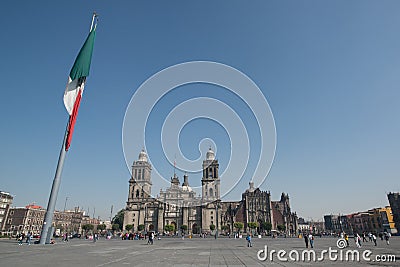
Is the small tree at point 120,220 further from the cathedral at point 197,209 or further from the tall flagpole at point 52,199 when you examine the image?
the tall flagpole at point 52,199

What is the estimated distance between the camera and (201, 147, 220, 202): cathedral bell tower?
96637 mm

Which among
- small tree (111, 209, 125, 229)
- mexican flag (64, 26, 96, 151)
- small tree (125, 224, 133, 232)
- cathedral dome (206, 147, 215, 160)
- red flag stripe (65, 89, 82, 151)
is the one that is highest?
cathedral dome (206, 147, 215, 160)

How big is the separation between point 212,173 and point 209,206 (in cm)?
1250

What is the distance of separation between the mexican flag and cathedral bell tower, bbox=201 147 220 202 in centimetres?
7607

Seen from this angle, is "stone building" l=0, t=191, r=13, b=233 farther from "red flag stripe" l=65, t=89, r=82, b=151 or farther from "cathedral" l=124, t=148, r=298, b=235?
"red flag stripe" l=65, t=89, r=82, b=151

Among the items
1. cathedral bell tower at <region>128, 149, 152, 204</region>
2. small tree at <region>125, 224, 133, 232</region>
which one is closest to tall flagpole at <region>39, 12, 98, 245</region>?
small tree at <region>125, 224, 133, 232</region>

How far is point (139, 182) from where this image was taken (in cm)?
10006

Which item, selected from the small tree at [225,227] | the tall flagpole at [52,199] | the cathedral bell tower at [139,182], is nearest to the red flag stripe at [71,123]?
the tall flagpole at [52,199]

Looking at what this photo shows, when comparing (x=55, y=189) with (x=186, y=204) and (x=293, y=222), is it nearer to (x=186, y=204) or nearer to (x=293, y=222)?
(x=186, y=204)

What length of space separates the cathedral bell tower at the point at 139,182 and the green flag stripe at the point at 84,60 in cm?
8089

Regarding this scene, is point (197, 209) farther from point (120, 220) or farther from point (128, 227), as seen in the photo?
point (120, 220)

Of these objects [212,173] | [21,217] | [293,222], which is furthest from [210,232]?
[21,217]

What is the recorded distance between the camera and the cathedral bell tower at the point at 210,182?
96637 mm

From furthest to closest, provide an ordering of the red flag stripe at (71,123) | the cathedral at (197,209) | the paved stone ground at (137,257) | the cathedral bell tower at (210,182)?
the cathedral bell tower at (210,182) < the cathedral at (197,209) < the red flag stripe at (71,123) < the paved stone ground at (137,257)
